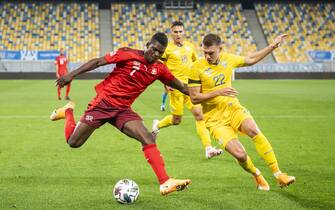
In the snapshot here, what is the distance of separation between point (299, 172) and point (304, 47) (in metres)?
44.4

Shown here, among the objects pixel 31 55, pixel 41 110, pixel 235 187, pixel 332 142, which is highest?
pixel 235 187

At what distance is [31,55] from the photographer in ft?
156

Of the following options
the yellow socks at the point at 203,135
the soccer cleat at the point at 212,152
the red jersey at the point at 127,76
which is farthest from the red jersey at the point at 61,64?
the red jersey at the point at 127,76

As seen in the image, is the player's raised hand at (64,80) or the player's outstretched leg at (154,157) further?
the player's raised hand at (64,80)

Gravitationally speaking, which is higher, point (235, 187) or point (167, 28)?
point (235, 187)

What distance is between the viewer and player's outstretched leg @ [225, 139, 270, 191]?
290 inches

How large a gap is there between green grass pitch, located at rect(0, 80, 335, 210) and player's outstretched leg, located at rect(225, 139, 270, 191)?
12cm

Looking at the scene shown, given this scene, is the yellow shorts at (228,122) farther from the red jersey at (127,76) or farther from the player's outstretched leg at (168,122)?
the player's outstretched leg at (168,122)

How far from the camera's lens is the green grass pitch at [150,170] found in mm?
6864

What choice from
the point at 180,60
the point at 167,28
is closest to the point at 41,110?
the point at 180,60

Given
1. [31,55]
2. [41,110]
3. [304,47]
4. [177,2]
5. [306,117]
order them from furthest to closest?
1. [177,2]
2. [304,47]
3. [31,55]
4. [41,110]
5. [306,117]

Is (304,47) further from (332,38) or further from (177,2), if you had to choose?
(177,2)

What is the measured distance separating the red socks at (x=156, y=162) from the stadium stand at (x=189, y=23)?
146ft

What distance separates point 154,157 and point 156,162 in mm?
68
